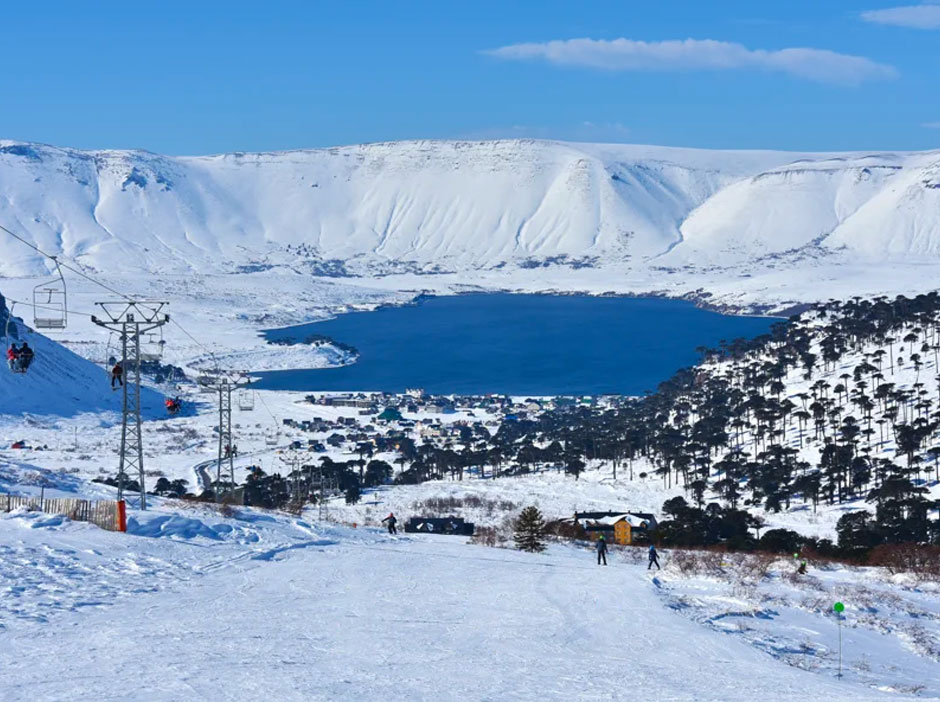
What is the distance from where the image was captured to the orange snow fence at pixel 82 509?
22.7 m

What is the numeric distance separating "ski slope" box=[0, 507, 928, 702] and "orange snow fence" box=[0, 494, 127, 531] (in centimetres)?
50

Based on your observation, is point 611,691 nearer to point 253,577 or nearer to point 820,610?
point 253,577

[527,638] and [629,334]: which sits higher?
[629,334]

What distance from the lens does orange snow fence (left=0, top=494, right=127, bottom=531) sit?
74.5 ft

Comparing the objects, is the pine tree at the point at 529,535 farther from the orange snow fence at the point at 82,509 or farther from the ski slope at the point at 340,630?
the orange snow fence at the point at 82,509

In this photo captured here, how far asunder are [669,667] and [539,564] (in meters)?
10.8

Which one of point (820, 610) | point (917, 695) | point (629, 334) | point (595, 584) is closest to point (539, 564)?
point (595, 584)

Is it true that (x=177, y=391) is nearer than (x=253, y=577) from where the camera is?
No

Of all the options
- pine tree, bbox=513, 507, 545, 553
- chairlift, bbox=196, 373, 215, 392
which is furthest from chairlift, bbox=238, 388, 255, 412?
pine tree, bbox=513, 507, 545, 553

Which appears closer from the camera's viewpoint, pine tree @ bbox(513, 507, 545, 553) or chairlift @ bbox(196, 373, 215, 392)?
pine tree @ bbox(513, 507, 545, 553)

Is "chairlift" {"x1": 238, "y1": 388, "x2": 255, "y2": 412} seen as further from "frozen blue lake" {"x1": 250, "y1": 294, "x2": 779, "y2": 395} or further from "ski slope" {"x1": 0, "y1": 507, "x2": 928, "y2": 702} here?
"ski slope" {"x1": 0, "y1": 507, "x2": 928, "y2": 702}

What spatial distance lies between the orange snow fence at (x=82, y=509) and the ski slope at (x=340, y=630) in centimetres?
50

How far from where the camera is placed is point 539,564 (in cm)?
2506

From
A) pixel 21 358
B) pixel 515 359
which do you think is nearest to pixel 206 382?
pixel 21 358
